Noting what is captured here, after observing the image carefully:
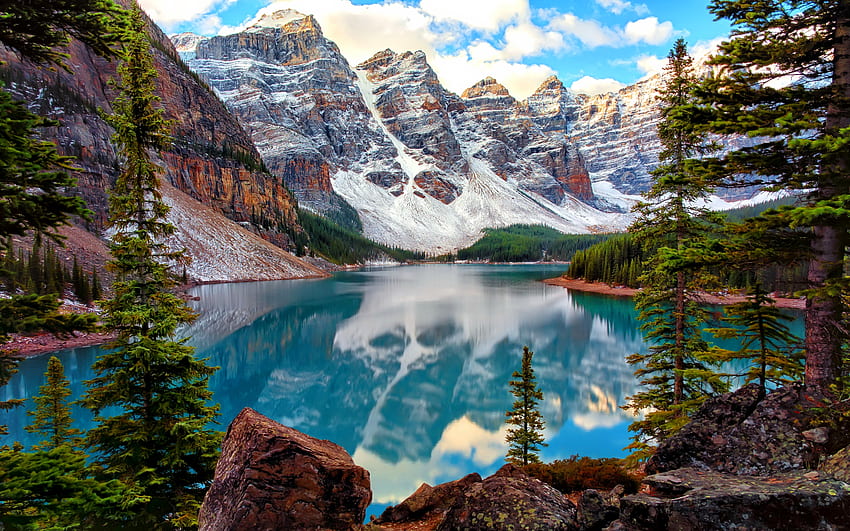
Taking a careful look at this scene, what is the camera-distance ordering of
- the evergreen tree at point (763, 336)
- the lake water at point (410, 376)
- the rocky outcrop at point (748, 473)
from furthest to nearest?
the lake water at point (410, 376), the evergreen tree at point (763, 336), the rocky outcrop at point (748, 473)

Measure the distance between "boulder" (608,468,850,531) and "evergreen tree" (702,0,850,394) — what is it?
2465 millimetres

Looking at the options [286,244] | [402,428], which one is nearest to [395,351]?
→ [402,428]

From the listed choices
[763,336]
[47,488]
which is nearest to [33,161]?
[47,488]

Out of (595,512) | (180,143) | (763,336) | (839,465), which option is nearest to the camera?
(839,465)

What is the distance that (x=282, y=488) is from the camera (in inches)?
213

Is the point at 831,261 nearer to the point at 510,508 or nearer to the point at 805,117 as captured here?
the point at 805,117

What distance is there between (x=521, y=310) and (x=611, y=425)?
33.0 metres

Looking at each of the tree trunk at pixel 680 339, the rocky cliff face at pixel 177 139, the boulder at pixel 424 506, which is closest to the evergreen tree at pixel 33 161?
the boulder at pixel 424 506

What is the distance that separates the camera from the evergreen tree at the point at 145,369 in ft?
26.6

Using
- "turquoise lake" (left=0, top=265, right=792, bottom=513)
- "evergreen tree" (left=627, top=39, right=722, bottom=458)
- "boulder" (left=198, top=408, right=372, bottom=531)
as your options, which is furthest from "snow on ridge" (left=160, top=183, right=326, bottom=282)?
"boulder" (left=198, top=408, right=372, bottom=531)

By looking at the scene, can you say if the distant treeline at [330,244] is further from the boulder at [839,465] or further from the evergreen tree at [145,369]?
the boulder at [839,465]

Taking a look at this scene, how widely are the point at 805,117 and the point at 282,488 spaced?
8813 mm

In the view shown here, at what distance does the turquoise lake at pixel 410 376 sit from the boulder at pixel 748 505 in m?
11.0

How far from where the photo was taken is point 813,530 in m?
3.67
